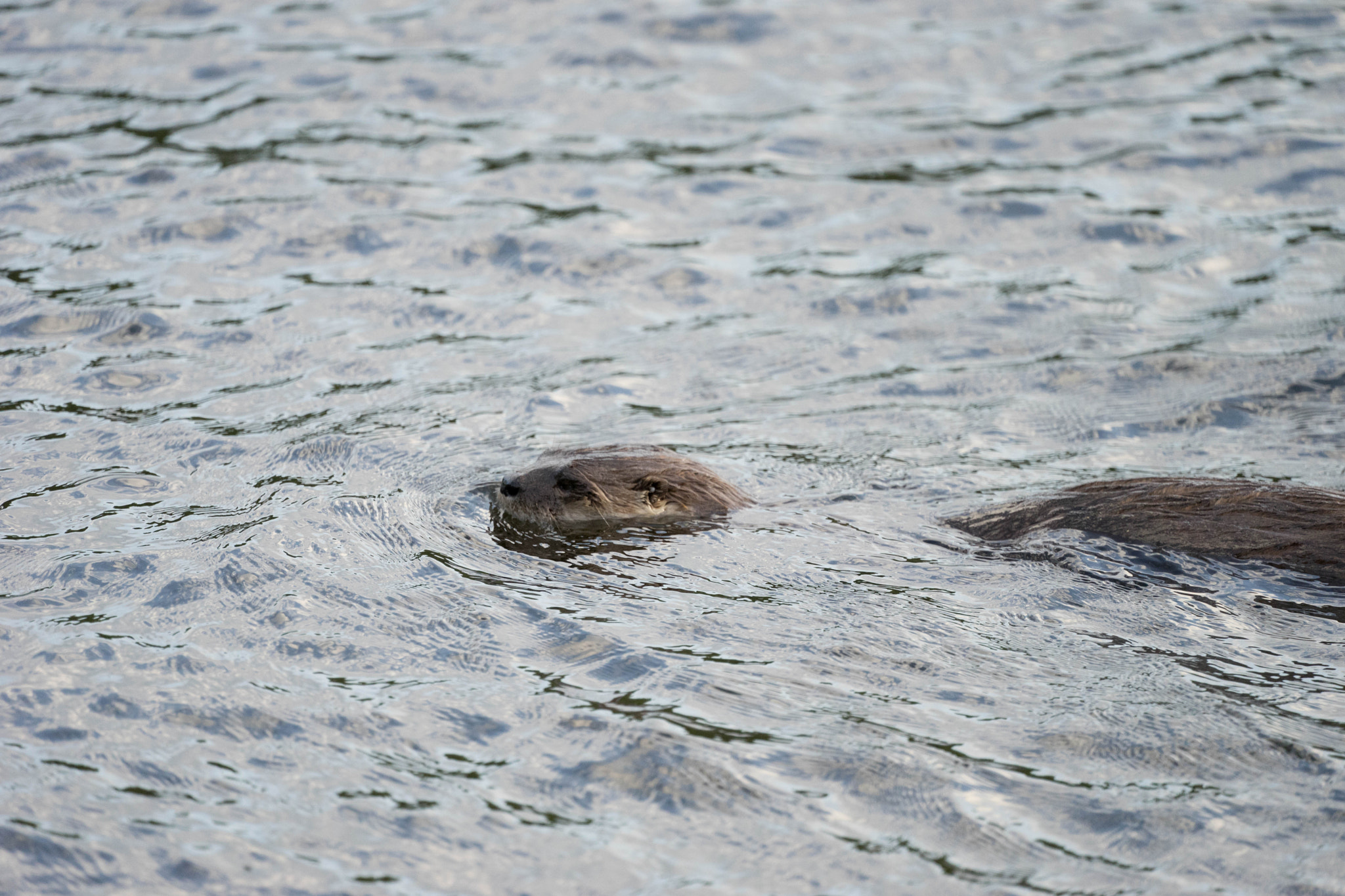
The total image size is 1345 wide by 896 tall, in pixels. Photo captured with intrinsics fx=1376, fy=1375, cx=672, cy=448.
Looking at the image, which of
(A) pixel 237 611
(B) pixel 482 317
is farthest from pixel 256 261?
(A) pixel 237 611

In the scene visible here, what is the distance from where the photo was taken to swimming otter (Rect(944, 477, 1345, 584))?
441cm

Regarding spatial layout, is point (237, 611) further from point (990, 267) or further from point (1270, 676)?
point (990, 267)

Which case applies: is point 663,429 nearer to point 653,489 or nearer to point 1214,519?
point 653,489

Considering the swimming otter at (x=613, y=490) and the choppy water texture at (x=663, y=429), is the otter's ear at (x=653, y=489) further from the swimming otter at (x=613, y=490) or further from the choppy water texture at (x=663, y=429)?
the choppy water texture at (x=663, y=429)

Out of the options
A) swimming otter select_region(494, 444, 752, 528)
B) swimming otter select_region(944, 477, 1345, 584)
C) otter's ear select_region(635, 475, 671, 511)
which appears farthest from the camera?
otter's ear select_region(635, 475, 671, 511)

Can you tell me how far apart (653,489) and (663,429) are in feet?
2.84

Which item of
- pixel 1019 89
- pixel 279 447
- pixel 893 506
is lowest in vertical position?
pixel 893 506

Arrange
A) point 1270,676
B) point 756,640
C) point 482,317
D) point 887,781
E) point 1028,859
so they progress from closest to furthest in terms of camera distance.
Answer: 1. point 1028,859
2. point 887,781
3. point 1270,676
4. point 756,640
5. point 482,317

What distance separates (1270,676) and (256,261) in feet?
17.9

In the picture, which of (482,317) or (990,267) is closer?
(482,317)

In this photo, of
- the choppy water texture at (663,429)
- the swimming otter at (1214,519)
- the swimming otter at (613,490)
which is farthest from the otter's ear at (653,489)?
the swimming otter at (1214,519)

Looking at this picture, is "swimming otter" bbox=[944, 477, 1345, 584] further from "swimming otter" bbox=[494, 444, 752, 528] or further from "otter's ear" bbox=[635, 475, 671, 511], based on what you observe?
"otter's ear" bbox=[635, 475, 671, 511]

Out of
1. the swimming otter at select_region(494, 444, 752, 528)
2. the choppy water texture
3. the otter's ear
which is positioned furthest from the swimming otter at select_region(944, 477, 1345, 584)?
the otter's ear

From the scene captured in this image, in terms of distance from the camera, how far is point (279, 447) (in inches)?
221
